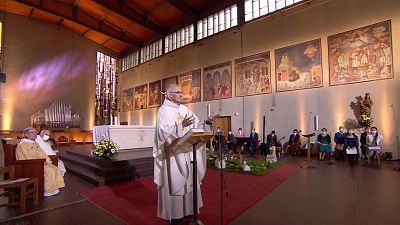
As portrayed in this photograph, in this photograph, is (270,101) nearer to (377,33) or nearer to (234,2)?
(377,33)

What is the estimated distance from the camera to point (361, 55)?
29.9 ft

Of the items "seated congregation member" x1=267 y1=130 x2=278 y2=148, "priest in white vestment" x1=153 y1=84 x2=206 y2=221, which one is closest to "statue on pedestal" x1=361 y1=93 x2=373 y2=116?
"seated congregation member" x1=267 y1=130 x2=278 y2=148

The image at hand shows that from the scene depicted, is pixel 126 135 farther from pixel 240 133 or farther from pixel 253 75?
pixel 253 75

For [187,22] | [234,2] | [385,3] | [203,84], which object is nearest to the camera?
[385,3]

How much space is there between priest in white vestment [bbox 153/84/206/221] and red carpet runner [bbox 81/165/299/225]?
42cm

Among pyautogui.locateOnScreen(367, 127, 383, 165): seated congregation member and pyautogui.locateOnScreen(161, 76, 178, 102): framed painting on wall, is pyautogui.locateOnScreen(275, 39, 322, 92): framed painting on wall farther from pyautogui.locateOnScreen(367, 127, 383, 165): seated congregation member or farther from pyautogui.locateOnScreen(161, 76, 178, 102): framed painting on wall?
pyautogui.locateOnScreen(161, 76, 178, 102): framed painting on wall

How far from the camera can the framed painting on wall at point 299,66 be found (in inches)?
405

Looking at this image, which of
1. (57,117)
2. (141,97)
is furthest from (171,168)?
(141,97)

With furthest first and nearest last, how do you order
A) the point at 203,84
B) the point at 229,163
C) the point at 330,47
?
the point at 203,84 → the point at 330,47 → the point at 229,163

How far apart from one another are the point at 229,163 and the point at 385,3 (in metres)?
8.67

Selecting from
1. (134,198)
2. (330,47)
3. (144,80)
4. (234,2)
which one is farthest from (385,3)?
(144,80)

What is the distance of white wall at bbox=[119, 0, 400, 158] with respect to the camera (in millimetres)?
8617

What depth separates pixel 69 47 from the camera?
57.2 ft

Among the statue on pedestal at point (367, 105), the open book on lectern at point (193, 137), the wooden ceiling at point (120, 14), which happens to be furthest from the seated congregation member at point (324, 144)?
the wooden ceiling at point (120, 14)
